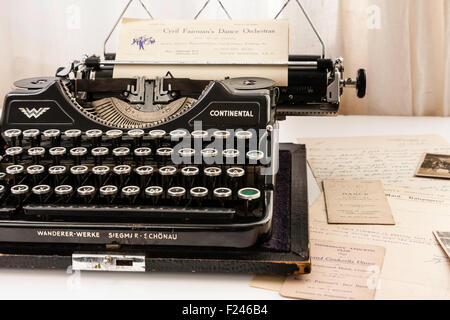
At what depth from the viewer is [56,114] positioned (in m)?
1.16

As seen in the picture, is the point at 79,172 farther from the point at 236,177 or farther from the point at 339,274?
the point at 339,274

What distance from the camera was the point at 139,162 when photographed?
113 centimetres

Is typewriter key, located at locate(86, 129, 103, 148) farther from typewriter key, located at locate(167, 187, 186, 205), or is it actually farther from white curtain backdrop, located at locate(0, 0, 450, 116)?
white curtain backdrop, located at locate(0, 0, 450, 116)

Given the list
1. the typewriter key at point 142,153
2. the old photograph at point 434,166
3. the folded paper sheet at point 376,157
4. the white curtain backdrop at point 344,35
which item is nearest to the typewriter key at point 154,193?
the typewriter key at point 142,153

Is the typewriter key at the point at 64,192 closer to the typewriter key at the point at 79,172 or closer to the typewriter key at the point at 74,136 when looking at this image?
the typewriter key at the point at 79,172

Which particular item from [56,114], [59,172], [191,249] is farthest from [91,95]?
[191,249]

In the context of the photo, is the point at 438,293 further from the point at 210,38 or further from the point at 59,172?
the point at 210,38

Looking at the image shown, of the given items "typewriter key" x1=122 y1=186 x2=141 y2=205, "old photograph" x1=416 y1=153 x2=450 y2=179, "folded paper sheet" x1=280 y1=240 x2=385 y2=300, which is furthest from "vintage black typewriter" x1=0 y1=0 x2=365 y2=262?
"old photograph" x1=416 y1=153 x2=450 y2=179

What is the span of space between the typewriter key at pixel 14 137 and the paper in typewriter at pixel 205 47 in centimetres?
32

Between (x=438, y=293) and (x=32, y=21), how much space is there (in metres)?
1.75

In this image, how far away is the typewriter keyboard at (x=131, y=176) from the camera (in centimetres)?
97

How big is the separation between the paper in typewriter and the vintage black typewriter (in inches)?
4.5

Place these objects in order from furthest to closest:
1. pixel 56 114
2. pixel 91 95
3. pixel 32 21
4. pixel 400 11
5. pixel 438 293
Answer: pixel 32 21
pixel 400 11
pixel 91 95
pixel 56 114
pixel 438 293

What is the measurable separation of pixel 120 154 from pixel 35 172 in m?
0.16
